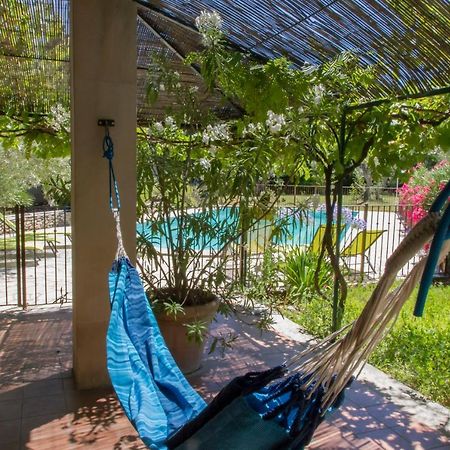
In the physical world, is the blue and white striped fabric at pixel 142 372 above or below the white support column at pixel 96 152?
below

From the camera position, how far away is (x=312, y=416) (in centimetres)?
91

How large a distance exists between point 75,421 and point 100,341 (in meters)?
0.46

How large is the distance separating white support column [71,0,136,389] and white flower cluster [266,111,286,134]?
83cm

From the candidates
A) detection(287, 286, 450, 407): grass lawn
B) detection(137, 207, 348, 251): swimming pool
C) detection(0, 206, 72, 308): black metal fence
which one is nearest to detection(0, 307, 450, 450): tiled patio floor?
detection(287, 286, 450, 407): grass lawn

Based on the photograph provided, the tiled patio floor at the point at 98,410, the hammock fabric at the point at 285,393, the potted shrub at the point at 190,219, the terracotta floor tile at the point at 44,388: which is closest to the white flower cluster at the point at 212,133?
the potted shrub at the point at 190,219

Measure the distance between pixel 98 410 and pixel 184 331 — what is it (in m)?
0.68

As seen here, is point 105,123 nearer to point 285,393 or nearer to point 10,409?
point 10,409

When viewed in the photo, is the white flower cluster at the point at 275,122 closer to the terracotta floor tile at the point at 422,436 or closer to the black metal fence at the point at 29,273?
the terracotta floor tile at the point at 422,436

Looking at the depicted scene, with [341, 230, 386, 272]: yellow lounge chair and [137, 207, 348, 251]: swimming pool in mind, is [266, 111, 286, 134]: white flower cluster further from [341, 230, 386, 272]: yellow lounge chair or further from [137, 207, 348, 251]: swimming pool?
[341, 230, 386, 272]: yellow lounge chair

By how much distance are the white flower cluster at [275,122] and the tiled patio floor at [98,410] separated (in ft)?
5.03

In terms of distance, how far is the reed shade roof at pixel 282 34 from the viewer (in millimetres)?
2234

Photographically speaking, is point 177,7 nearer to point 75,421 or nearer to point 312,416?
point 75,421

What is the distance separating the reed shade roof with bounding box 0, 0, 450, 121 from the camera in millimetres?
2234

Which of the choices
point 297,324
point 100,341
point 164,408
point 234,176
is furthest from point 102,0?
point 297,324
